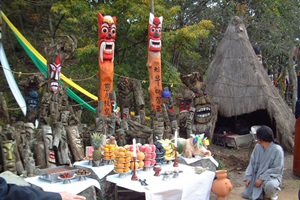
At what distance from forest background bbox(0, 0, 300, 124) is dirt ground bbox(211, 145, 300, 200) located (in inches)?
97.9

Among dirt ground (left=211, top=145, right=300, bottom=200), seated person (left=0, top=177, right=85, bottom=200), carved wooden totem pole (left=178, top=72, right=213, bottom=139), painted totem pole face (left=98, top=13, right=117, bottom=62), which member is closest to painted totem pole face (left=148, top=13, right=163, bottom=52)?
painted totem pole face (left=98, top=13, right=117, bottom=62)

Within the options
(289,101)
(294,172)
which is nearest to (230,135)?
(294,172)

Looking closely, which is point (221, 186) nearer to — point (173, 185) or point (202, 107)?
point (173, 185)

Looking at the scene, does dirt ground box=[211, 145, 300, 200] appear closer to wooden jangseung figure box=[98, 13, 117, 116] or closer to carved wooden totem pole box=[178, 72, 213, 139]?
carved wooden totem pole box=[178, 72, 213, 139]

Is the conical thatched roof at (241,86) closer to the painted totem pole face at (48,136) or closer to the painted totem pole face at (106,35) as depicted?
the painted totem pole face at (106,35)

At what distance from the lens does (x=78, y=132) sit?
5828 mm

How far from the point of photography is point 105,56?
6.88 metres

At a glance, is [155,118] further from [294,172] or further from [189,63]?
[189,63]

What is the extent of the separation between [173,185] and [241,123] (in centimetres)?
579

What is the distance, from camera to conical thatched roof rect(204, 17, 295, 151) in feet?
27.1

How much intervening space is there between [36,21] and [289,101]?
10195mm

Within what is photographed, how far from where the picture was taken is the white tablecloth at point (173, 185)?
3828mm

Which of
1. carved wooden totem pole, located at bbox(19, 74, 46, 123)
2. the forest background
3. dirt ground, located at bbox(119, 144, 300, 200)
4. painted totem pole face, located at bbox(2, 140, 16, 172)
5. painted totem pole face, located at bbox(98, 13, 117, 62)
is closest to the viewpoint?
painted totem pole face, located at bbox(2, 140, 16, 172)

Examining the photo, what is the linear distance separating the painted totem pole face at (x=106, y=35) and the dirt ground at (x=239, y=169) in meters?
2.98
